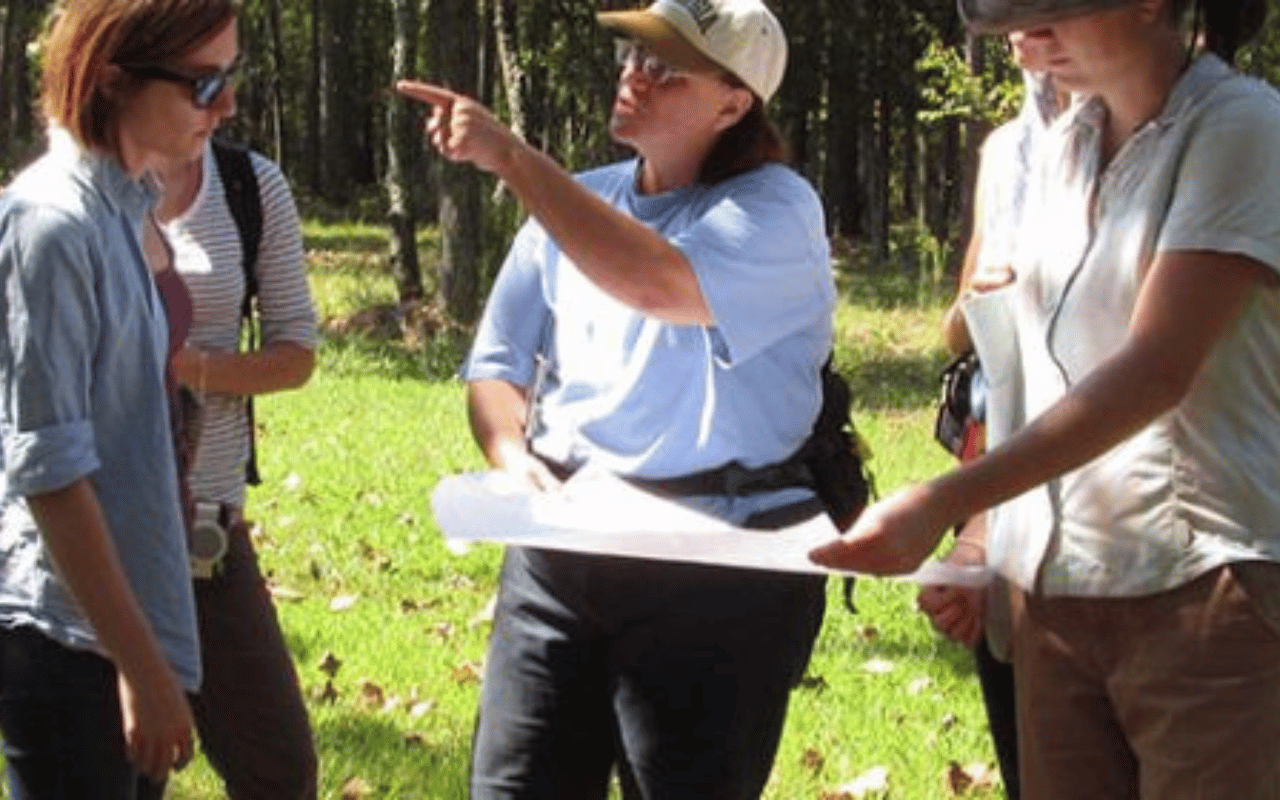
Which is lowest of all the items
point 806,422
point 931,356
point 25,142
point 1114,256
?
point 25,142

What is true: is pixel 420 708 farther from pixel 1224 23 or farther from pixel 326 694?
pixel 1224 23

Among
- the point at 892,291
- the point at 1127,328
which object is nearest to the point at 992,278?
the point at 1127,328

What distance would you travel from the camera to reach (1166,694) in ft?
8.41

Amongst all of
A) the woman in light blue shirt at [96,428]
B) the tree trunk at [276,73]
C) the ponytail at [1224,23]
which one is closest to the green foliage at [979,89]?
the ponytail at [1224,23]

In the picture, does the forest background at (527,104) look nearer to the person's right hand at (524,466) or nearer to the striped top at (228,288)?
the striped top at (228,288)

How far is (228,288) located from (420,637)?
2.85 m

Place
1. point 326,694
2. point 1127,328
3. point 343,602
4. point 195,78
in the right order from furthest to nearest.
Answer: point 343,602 → point 326,694 → point 195,78 → point 1127,328

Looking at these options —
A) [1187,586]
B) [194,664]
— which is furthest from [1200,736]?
[194,664]

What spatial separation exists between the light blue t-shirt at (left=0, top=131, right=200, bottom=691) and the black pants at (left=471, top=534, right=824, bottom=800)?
1.84 ft

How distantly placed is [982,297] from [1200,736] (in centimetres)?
66

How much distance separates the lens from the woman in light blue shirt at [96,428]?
257 cm

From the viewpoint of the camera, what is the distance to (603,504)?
2967 millimetres

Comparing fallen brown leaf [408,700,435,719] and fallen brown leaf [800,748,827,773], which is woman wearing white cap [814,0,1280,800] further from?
fallen brown leaf [408,700,435,719]

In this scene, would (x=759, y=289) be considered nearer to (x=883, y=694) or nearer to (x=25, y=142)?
(x=883, y=694)
